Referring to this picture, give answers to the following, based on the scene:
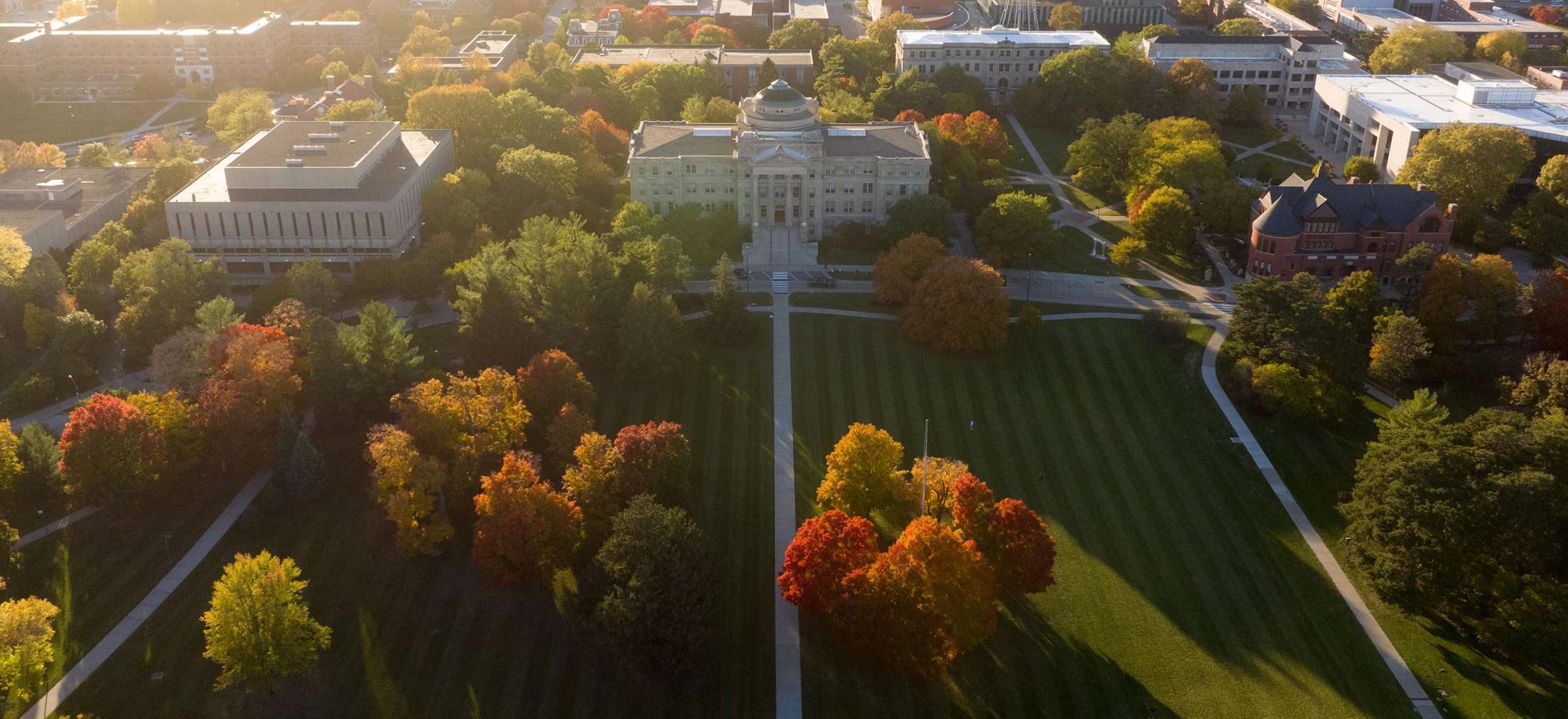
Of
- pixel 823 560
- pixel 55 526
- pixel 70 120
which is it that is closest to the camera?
pixel 823 560

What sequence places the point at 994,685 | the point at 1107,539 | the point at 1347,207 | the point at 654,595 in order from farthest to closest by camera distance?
the point at 1347,207 → the point at 1107,539 → the point at 994,685 → the point at 654,595

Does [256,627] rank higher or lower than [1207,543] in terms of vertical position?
higher

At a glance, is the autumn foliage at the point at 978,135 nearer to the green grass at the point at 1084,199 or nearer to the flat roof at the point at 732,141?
the flat roof at the point at 732,141

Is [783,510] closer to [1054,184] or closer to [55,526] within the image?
[55,526]

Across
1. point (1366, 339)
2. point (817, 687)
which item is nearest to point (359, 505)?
point (817, 687)

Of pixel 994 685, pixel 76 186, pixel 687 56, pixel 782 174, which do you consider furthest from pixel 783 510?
pixel 687 56

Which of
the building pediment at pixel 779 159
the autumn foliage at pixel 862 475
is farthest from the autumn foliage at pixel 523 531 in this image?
the building pediment at pixel 779 159
